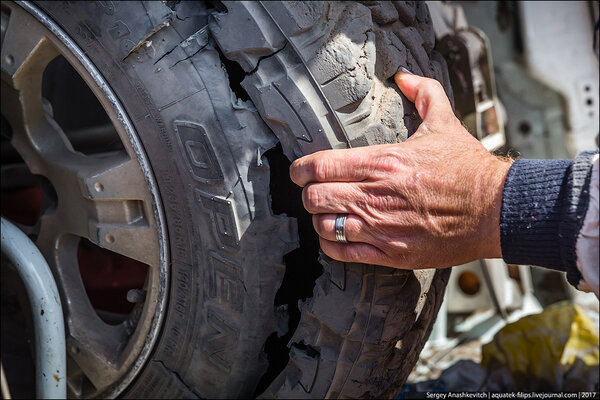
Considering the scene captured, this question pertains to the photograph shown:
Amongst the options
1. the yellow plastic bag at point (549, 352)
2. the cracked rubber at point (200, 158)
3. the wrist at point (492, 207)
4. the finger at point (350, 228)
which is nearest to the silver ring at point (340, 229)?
the finger at point (350, 228)

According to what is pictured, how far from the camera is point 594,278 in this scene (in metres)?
1.05

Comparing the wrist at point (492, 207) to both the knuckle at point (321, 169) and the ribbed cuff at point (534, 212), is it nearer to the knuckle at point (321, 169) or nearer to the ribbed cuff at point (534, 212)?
the ribbed cuff at point (534, 212)

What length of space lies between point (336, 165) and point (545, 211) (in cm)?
42

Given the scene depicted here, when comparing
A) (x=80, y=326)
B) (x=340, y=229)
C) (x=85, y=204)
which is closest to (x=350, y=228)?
(x=340, y=229)

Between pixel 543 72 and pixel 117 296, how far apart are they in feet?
6.72

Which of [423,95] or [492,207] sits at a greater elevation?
[423,95]

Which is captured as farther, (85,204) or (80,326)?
(80,326)

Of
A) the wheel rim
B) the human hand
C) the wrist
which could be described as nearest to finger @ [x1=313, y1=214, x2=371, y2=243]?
the human hand

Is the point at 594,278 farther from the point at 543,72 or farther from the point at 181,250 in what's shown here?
the point at 543,72

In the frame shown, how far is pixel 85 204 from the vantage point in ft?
4.76

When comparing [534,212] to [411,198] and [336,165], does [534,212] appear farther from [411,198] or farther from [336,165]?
[336,165]

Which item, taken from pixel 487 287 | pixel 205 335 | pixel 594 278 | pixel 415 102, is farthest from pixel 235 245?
pixel 487 287

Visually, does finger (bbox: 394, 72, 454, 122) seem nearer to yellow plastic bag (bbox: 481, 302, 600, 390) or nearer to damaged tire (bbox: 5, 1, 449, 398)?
damaged tire (bbox: 5, 1, 449, 398)

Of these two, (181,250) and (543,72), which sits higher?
(181,250)
